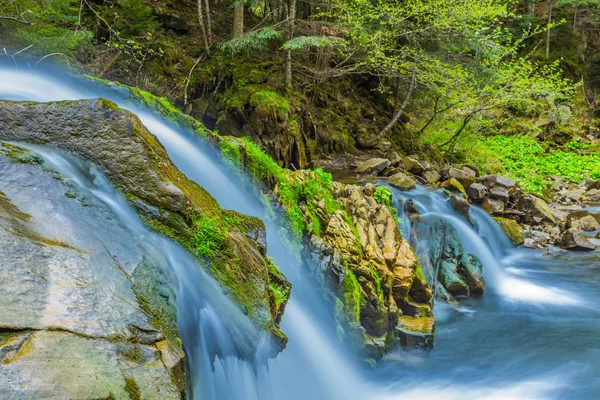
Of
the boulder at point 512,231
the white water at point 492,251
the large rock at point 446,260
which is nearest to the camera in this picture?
the large rock at point 446,260

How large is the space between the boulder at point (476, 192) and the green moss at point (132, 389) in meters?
10.6

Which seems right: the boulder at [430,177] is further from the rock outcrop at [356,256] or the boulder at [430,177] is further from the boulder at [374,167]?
the rock outcrop at [356,256]

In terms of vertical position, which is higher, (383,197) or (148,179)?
(383,197)

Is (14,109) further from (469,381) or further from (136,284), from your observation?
(469,381)

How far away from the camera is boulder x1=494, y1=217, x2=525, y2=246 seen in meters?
10.3

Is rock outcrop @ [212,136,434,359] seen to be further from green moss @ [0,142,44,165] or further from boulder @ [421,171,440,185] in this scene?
boulder @ [421,171,440,185]

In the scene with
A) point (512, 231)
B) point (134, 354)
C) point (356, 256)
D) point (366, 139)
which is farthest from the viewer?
point (366, 139)

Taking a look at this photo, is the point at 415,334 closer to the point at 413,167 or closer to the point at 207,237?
the point at 207,237

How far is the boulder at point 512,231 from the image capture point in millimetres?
10281

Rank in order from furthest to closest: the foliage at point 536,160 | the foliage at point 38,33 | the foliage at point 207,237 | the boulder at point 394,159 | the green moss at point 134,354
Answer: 1. the foliage at point 536,160
2. the boulder at point 394,159
3. the foliage at point 38,33
4. the foliage at point 207,237
5. the green moss at point 134,354

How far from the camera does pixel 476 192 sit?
36.7ft

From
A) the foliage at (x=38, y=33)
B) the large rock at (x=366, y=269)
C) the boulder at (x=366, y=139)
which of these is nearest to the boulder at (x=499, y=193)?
the boulder at (x=366, y=139)

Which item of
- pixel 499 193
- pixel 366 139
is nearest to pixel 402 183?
pixel 499 193

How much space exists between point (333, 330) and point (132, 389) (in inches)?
131
